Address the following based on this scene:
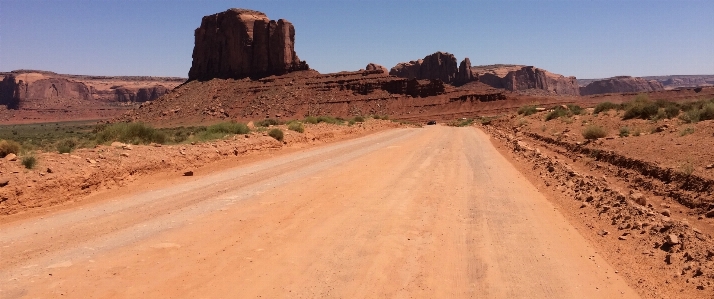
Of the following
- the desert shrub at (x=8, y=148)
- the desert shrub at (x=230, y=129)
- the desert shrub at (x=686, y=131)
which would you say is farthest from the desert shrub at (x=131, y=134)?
the desert shrub at (x=686, y=131)

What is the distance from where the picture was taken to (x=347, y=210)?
9.65m

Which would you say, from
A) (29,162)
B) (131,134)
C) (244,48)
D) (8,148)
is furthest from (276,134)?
(244,48)

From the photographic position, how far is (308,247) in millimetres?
7195

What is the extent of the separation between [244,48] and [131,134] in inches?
3923

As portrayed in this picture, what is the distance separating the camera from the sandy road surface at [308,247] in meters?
5.71

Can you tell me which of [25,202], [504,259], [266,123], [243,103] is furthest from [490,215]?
[243,103]

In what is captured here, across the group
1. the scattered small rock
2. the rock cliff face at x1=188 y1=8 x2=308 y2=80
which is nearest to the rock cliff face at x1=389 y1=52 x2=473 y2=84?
the rock cliff face at x1=188 y1=8 x2=308 y2=80

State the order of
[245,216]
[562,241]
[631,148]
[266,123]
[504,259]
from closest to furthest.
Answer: [504,259] → [562,241] → [245,216] → [631,148] → [266,123]

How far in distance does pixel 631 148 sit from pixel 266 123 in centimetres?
2091

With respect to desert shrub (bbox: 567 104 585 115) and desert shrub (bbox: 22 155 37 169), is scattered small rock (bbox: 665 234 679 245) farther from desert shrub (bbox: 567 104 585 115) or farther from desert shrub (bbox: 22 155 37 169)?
desert shrub (bbox: 567 104 585 115)

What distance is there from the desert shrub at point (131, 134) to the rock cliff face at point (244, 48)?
3734 inches

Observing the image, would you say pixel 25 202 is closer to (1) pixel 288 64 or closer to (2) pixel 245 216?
(2) pixel 245 216

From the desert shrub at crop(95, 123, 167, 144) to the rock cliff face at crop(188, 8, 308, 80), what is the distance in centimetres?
9485

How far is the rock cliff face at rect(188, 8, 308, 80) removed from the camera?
369ft
